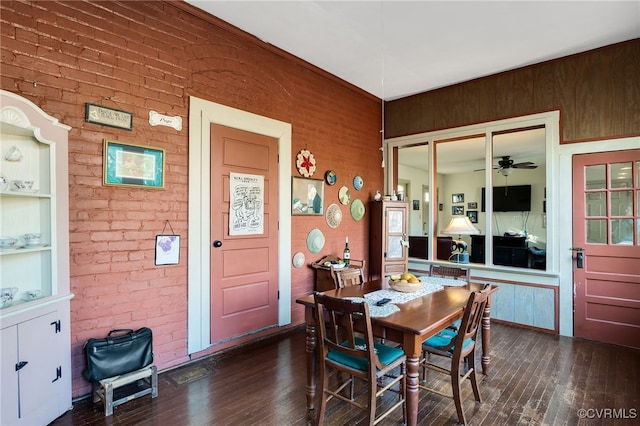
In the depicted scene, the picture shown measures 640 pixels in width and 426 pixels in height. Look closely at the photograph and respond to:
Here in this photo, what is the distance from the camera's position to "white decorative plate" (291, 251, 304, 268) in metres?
4.09

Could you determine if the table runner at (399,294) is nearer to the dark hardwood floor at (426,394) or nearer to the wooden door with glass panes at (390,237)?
the dark hardwood floor at (426,394)

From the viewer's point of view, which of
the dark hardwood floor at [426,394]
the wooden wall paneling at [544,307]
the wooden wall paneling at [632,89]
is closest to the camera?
the dark hardwood floor at [426,394]

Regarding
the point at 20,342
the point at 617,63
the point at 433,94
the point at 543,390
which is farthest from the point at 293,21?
the point at 543,390

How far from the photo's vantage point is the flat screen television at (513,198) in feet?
29.1

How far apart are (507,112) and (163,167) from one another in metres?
4.20

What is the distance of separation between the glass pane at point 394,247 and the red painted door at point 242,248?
6.00 feet

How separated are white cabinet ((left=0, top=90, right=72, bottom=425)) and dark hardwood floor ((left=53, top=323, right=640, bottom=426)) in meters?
0.34

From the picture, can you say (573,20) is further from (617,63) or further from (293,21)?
(293,21)

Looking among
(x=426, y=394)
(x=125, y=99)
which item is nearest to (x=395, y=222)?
(x=426, y=394)

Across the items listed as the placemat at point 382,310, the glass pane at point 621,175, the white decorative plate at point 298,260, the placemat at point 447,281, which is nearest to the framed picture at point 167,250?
the white decorative plate at point 298,260

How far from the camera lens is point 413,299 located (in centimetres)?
250

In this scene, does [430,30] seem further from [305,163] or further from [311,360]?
[311,360]

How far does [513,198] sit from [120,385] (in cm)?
955

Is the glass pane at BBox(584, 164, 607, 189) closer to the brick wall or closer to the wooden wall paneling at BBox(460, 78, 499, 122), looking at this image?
the wooden wall paneling at BBox(460, 78, 499, 122)
